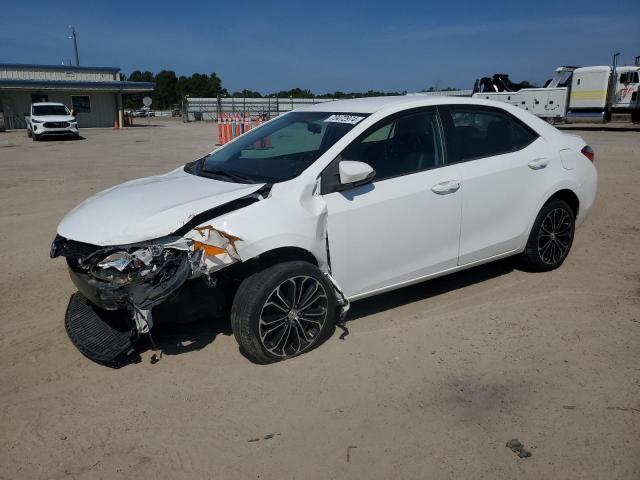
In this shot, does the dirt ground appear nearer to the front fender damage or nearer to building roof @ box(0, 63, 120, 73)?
the front fender damage

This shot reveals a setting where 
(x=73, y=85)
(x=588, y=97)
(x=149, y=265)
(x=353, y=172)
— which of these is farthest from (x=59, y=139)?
(x=353, y=172)

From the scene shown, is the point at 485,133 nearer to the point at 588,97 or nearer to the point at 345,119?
the point at 345,119

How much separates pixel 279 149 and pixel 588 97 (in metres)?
25.2

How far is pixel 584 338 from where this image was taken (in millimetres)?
4012

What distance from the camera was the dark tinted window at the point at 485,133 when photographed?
14.7 feet

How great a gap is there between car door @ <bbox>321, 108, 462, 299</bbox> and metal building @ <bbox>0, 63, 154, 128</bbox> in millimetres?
39755

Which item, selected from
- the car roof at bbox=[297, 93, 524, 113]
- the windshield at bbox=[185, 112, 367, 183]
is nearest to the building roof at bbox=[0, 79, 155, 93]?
the windshield at bbox=[185, 112, 367, 183]

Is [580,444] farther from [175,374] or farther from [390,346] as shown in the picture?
[175,374]

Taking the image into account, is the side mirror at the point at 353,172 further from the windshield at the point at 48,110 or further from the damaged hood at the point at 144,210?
the windshield at the point at 48,110

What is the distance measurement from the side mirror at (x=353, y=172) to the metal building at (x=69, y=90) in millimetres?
40093

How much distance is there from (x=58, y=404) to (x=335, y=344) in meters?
1.88

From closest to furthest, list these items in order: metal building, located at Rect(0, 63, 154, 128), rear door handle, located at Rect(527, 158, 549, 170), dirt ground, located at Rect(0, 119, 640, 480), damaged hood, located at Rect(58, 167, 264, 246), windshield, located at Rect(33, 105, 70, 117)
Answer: dirt ground, located at Rect(0, 119, 640, 480)
damaged hood, located at Rect(58, 167, 264, 246)
rear door handle, located at Rect(527, 158, 549, 170)
windshield, located at Rect(33, 105, 70, 117)
metal building, located at Rect(0, 63, 154, 128)

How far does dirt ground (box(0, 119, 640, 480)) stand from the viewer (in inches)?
108

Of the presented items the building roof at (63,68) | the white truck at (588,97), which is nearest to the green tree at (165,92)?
the building roof at (63,68)
